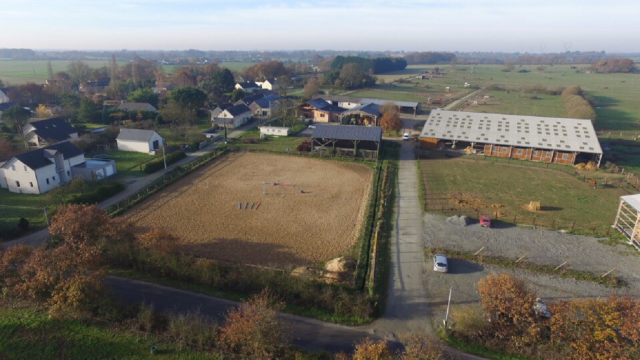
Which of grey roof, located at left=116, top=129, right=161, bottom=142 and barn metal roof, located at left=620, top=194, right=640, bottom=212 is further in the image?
grey roof, located at left=116, top=129, right=161, bottom=142

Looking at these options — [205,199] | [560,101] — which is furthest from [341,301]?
[560,101]

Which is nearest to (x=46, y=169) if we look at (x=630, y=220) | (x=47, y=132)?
(x=47, y=132)

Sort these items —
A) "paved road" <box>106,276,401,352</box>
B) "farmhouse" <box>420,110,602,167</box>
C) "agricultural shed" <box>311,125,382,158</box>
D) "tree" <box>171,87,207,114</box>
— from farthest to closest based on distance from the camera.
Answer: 1. "tree" <box>171,87,207,114</box>
2. "agricultural shed" <box>311,125,382,158</box>
3. "farmhouse" <box>420,110,602,167</box>
4. "paved road" <box>106,276,401,352</box>

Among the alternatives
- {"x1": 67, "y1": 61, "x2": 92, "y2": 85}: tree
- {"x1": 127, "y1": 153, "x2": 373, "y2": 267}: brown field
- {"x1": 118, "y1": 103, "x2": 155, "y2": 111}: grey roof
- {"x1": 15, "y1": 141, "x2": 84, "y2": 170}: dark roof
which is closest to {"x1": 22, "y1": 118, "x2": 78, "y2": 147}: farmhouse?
{"x1": 15, "y1": 141, "x2": 84, "y2": 170}: dark roof

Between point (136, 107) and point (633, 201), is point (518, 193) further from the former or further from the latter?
point (136, 107)

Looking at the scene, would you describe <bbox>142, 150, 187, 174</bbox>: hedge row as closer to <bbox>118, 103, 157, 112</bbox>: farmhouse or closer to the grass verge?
<bbox>118, 103, 157, 112</bbox>: farmhouse

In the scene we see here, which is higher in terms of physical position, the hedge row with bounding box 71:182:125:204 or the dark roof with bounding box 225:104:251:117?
the dark roof with bounding box 225:104:251:117

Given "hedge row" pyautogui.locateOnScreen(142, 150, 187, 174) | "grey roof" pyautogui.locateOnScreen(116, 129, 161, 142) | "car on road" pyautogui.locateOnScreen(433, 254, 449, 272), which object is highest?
"grey roof" pyautogui.locateOnScreen(116, 129, 161, 142)
